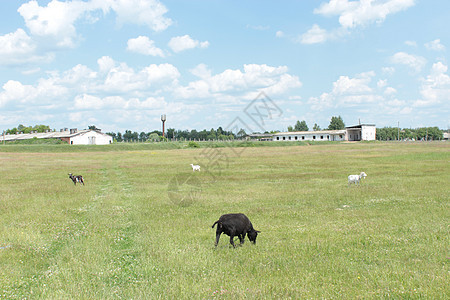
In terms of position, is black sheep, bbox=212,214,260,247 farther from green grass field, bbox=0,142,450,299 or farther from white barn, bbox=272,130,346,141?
white barn, bbox=272,130,346,141

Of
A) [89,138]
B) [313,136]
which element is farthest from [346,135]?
[89,138]

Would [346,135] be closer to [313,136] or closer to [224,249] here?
[313,136]

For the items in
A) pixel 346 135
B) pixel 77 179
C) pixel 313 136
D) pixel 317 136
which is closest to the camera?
pixel 77 179

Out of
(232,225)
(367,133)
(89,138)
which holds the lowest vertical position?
(232,225)

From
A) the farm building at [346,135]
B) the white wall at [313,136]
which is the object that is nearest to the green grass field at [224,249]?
the farm building at [346,135]

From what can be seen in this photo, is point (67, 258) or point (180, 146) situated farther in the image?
point (180, 146)

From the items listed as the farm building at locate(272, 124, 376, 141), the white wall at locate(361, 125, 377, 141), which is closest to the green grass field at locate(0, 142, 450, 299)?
the white wall at locate(361, 125, 377, 141)

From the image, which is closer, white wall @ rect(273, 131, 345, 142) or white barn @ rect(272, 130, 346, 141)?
white barn @ rect(272, 130, 346, 141)

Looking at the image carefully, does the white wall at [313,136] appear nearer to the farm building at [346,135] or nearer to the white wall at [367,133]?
the farm building at [346,135]

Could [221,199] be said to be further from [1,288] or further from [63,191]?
[1,288]

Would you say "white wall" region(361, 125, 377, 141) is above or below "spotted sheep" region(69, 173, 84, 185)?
above

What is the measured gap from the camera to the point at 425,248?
11883 mm

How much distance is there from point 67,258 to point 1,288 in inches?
96.5

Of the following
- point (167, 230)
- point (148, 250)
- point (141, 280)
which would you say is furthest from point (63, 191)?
point (141, 280)
